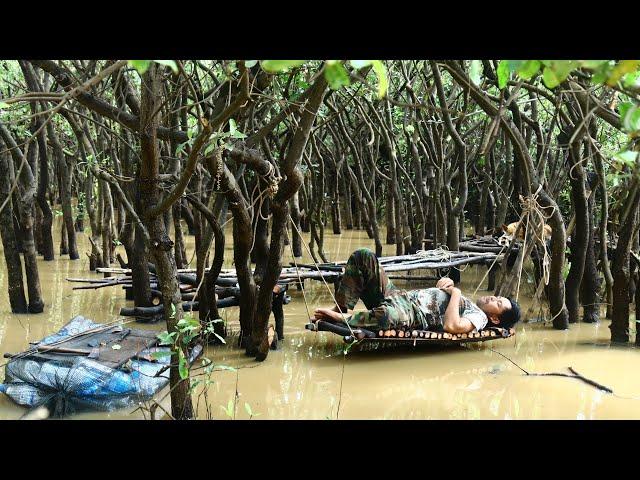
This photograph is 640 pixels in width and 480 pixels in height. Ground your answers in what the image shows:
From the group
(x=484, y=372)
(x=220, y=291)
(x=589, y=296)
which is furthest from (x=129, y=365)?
(x=589, y=296)

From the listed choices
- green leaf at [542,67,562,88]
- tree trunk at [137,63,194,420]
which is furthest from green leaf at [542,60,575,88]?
tree trunk at [137,63,194,420]

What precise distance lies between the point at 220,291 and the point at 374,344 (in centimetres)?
170

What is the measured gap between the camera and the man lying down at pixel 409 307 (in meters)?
6.52

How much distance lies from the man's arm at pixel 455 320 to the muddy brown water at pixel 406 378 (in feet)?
1.05

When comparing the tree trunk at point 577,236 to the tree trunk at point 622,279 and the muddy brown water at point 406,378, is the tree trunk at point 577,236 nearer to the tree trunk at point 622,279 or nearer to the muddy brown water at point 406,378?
the muddy brown water at point 406,378

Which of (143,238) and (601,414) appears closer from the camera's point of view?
(601,414)

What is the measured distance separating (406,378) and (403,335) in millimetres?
386

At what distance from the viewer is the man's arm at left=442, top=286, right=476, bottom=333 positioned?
652 cm

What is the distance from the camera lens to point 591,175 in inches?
354

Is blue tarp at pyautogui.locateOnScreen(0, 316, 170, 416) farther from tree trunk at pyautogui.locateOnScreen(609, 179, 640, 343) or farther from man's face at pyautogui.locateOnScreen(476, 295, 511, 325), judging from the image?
tree trunk at pyautogui.locateOnScreen(609, 179, 640, 343)

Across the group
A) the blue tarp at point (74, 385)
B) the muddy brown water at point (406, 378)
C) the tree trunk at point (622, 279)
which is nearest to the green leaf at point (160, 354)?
the muddy brown water at point (406, 378)

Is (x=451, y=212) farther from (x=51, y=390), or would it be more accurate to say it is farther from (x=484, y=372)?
(x=51, y=390)

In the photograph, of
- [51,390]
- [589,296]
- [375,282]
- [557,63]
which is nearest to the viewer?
[557,63]

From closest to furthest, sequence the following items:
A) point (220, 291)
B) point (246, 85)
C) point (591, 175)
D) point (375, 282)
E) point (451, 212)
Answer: point (246, 85)
point (375, 282)
point (220, 291)
point (591, 175)
point (451, 212)
